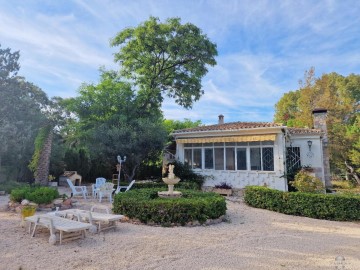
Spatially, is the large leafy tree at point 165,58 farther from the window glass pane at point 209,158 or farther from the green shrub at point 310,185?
the green shrub at point 310,185

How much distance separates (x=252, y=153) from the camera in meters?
17.3

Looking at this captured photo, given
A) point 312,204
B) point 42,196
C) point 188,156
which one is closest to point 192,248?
point 312,204

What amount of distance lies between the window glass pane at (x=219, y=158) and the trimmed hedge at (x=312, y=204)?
5.57m

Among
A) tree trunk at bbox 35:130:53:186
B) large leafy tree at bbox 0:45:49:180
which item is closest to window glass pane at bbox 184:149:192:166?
tree trunk at bbox 35:130:53:186

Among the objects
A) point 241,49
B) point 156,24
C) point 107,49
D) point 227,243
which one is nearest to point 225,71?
point 241,49

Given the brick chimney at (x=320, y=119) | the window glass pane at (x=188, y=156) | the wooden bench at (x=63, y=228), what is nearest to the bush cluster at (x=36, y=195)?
the wooden bench at (x=63, y=228)

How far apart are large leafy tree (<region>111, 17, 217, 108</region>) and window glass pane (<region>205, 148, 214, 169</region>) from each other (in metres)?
6.89

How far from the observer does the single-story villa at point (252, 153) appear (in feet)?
53.6

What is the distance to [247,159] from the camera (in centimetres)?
1742

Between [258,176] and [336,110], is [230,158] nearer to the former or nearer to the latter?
[258,176]

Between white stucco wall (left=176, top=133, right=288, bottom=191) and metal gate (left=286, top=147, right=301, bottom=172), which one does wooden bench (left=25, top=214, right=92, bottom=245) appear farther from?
metal gate (left=286, top=147, right=301, bottom=172)

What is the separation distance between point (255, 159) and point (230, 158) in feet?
5.65

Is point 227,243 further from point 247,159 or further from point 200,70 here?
point 200,70

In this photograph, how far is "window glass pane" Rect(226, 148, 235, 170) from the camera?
1795 centimetres
